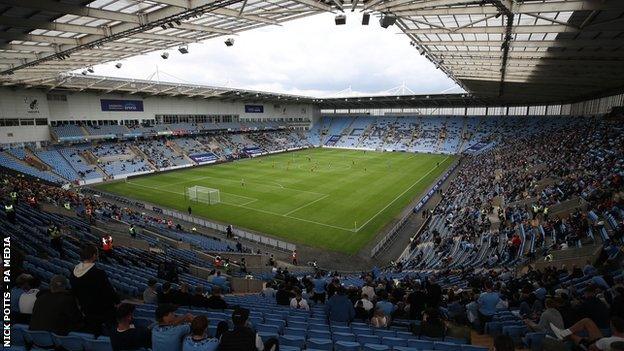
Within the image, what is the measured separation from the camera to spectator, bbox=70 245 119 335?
434cm

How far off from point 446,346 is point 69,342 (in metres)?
5.52

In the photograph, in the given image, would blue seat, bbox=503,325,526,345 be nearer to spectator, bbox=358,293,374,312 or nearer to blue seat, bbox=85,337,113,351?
spectator, bbox=358,293,374,312

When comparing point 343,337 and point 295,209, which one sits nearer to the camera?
point 343,337

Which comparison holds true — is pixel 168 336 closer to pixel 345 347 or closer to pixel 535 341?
pixel 345 347

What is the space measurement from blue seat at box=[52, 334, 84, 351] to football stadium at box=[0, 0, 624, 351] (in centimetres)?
4

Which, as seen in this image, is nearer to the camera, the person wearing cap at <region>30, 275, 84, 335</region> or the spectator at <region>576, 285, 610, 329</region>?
the person wearing cap at <region>30, 275, 84, 335</region>

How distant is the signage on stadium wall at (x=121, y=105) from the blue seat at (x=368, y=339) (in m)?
57.1

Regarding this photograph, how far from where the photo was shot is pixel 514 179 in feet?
96.2

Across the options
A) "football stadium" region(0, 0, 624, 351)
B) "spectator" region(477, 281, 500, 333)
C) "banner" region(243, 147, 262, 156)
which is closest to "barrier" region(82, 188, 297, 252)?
"football stadium" region(0, 0, 624, 351)

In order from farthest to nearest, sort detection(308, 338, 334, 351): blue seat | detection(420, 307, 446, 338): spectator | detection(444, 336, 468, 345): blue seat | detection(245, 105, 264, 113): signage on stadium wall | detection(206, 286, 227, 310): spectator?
1. detection(245, 105, 264, 113): signage on stadium wall
2. detection(206, 286, 227, 310): spectator
3. detection(420, 307, 446, 338): spectator
4. detection(444, 336, 468, 345): blue seat
5. detection(308, 338, 334, 351): blue seat

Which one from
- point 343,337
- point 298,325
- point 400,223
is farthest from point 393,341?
point 400,223

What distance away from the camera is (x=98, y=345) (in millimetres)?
4082

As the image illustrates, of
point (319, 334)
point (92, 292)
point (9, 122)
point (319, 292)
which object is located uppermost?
point (9, 122)

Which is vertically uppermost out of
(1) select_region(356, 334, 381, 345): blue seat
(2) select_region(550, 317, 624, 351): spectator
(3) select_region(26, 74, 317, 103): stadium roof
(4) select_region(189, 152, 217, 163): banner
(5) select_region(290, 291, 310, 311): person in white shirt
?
(3) select_region(26, 74, 317, 103): stadium roof
